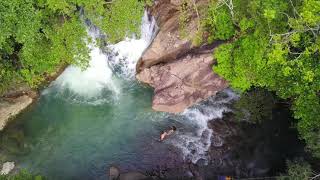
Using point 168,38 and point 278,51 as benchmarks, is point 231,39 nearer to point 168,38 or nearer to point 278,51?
point 168,38

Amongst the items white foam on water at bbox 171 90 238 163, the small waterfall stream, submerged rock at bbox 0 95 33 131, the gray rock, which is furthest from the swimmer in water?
submerged rock at bbox 0 95 33 131

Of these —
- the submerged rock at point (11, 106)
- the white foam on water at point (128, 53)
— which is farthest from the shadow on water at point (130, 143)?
the white foam on water at point (128, 53)

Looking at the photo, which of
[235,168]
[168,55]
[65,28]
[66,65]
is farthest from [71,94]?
[235,168]

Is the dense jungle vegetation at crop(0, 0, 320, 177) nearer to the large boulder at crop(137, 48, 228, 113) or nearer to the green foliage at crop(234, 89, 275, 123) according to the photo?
the large boulder at crop(137, 48, 228, 113)

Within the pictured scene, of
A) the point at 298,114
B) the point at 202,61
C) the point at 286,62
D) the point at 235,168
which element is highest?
the point at 202,61

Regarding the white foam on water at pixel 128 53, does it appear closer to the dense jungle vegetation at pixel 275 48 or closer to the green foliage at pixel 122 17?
the green foliage at pixel 122 17

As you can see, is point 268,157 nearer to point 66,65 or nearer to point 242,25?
point 242,25

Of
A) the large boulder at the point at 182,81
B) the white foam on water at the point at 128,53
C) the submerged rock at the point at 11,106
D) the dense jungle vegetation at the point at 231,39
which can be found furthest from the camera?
the white foam on water at the point at 128,53

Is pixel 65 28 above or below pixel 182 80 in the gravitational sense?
above
